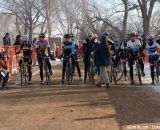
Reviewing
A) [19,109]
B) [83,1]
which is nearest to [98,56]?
[19,109]

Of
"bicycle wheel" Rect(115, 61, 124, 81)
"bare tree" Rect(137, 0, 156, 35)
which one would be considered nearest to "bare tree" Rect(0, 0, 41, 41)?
"bare tree" Rect(137, 0, 156, 35)

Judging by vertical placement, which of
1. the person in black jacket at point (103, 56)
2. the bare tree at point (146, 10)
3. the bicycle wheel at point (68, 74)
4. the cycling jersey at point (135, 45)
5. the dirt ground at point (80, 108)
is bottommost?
the dirt ground at point (80, 108)

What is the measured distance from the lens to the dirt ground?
396 inches

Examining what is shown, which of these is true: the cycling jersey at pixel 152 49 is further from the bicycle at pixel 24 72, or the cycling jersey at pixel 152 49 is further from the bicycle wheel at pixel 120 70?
the bicycle at pixel 24 72

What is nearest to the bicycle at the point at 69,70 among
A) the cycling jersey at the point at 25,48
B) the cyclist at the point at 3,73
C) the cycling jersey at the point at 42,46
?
the cycling jersey at the point at 42,46

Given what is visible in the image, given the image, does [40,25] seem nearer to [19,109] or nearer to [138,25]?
[138,25]

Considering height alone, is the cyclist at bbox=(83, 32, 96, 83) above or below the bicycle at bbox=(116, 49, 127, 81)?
above

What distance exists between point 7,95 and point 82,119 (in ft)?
16.9

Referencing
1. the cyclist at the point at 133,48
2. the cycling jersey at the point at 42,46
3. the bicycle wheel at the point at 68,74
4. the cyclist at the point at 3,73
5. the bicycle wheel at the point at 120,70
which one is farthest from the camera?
the bicycle wheel at the point at 120,70

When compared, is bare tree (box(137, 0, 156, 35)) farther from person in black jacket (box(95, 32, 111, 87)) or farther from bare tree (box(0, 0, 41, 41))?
person in black jacket (box(95, 32, 111, 87))

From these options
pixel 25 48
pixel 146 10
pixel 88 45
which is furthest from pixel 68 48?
pixel 146 10

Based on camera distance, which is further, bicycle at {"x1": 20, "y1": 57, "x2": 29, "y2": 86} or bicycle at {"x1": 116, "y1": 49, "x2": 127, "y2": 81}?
bicycle at {"x1": 116, "y1": 49, "x2": 127, "y2": 81}

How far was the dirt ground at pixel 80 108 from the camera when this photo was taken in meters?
10.1

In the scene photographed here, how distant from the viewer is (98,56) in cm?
1686
